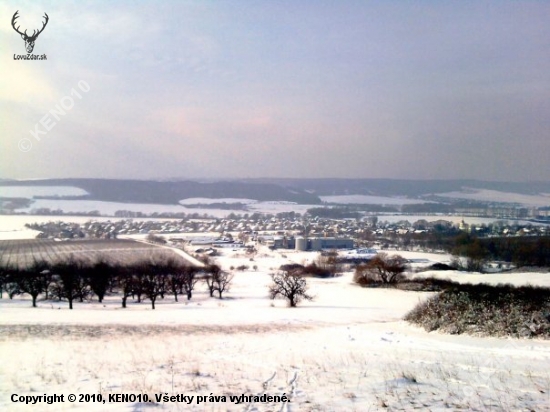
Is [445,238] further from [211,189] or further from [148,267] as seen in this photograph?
[211,189]

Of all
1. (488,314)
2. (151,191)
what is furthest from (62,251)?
(151,191)

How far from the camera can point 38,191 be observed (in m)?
54.7

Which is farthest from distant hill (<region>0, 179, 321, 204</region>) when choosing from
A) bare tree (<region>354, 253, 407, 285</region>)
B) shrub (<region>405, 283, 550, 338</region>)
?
shrub (<region>405, 283, 550, 338</region>)

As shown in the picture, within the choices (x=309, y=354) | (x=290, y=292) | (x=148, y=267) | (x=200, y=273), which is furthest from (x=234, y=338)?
(x=200, y=273)

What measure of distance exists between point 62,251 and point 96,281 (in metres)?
16.3

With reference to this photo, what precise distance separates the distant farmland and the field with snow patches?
19.7 meters

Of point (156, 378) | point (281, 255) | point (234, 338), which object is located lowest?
point (281, 255)

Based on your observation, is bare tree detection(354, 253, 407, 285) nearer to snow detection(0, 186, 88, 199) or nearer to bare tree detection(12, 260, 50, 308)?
bare tree detection(12, 260, 50, 308)

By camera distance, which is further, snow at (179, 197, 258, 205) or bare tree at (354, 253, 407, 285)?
snow at (179, 197, 258, 205)

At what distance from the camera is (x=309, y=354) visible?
1054 cm

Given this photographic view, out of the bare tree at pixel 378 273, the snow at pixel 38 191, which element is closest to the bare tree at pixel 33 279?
the snow at pixel 38 191

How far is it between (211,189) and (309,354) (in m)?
186

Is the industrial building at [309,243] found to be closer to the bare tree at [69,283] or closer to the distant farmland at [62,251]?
the distant farmland at [62,251]

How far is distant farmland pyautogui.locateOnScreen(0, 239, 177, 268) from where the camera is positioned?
35312 millimetres
